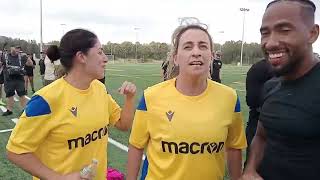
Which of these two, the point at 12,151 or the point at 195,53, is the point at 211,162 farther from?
the point at 12,151

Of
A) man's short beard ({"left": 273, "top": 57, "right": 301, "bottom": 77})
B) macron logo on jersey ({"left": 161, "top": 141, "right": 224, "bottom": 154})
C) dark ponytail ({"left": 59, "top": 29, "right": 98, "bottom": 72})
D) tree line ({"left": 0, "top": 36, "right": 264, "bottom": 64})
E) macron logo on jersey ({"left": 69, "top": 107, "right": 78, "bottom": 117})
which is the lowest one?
macron logo on jersey ({"left": 161, "top": 141, "right": 224, "bottom": 154})

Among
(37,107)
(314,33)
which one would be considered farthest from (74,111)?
(314,33)

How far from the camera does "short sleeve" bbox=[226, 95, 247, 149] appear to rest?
2568 millimetres

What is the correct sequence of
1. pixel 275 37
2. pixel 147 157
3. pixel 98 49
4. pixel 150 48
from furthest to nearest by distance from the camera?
pixel 150 48
pixel 98 49
pixel 147 157
pixel 275 37

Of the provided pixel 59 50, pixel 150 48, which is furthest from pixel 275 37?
pixel 150 48

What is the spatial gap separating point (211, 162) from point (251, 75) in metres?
1.57

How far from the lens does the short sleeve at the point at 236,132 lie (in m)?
2.57

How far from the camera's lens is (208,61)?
2488 millimetres

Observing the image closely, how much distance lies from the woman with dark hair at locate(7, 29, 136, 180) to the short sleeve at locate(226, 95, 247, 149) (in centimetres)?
92

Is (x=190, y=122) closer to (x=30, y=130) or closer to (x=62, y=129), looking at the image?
(x=62, y=129)

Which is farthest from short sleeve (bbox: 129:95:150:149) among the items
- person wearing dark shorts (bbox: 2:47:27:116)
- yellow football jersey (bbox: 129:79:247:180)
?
person wearing dark shorts (bbox: 2:47:27:116)

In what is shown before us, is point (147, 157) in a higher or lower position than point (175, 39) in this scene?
lower

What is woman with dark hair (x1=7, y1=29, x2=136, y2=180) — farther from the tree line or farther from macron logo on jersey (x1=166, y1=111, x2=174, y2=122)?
the tree line

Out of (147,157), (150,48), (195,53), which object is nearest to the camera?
(195,53)
